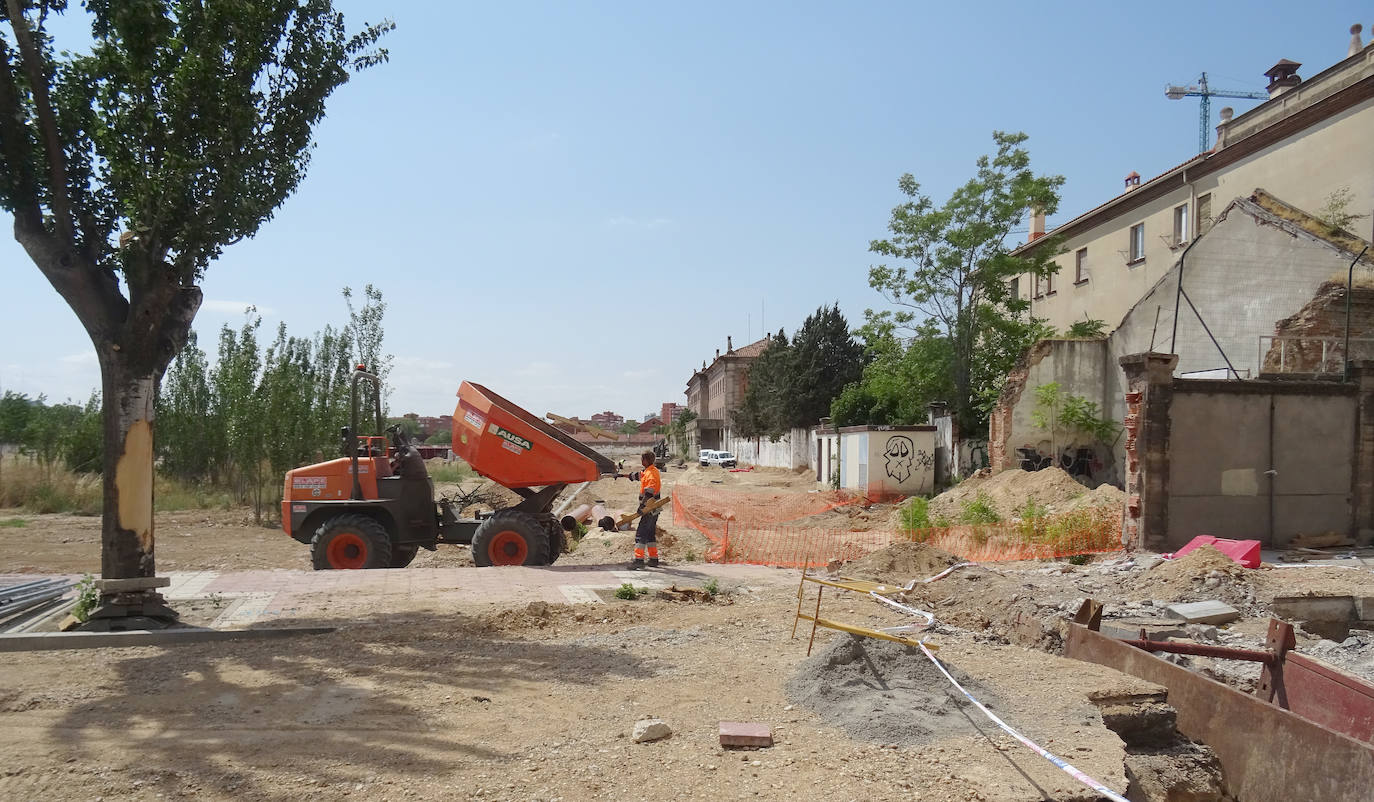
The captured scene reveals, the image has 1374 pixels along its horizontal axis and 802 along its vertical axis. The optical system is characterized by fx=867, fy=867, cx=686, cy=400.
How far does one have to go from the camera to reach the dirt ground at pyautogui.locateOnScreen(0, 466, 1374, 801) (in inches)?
162

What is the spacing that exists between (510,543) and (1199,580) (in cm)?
820

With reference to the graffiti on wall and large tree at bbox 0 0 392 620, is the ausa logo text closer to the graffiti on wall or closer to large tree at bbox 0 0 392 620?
large tree at bbox 0 0 392 620

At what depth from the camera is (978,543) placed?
13484mm

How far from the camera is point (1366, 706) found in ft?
16.8

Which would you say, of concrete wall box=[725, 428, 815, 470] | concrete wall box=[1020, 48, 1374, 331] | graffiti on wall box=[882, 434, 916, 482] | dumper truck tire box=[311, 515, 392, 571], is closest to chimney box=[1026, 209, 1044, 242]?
concrete wall box=[1020, 48, 1374, 331]

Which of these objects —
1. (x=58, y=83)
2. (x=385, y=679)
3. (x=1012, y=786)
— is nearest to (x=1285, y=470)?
(x=1012, y=786)

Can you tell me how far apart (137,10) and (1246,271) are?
751 inches

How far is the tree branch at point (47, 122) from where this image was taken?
6652 millimetres

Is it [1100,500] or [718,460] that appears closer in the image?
[1100,500]

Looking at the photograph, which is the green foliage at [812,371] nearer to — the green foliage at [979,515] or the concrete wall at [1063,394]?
the concrete wall at [1063,394]

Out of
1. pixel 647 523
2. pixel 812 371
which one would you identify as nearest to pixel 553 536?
pixel 647 523

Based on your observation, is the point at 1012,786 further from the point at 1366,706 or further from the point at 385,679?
the point at 385,679

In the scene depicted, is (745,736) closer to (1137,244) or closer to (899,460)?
(899,460)

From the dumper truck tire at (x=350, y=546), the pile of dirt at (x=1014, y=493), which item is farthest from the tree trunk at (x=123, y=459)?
the pile of dirt at (x=1014, y=493)
